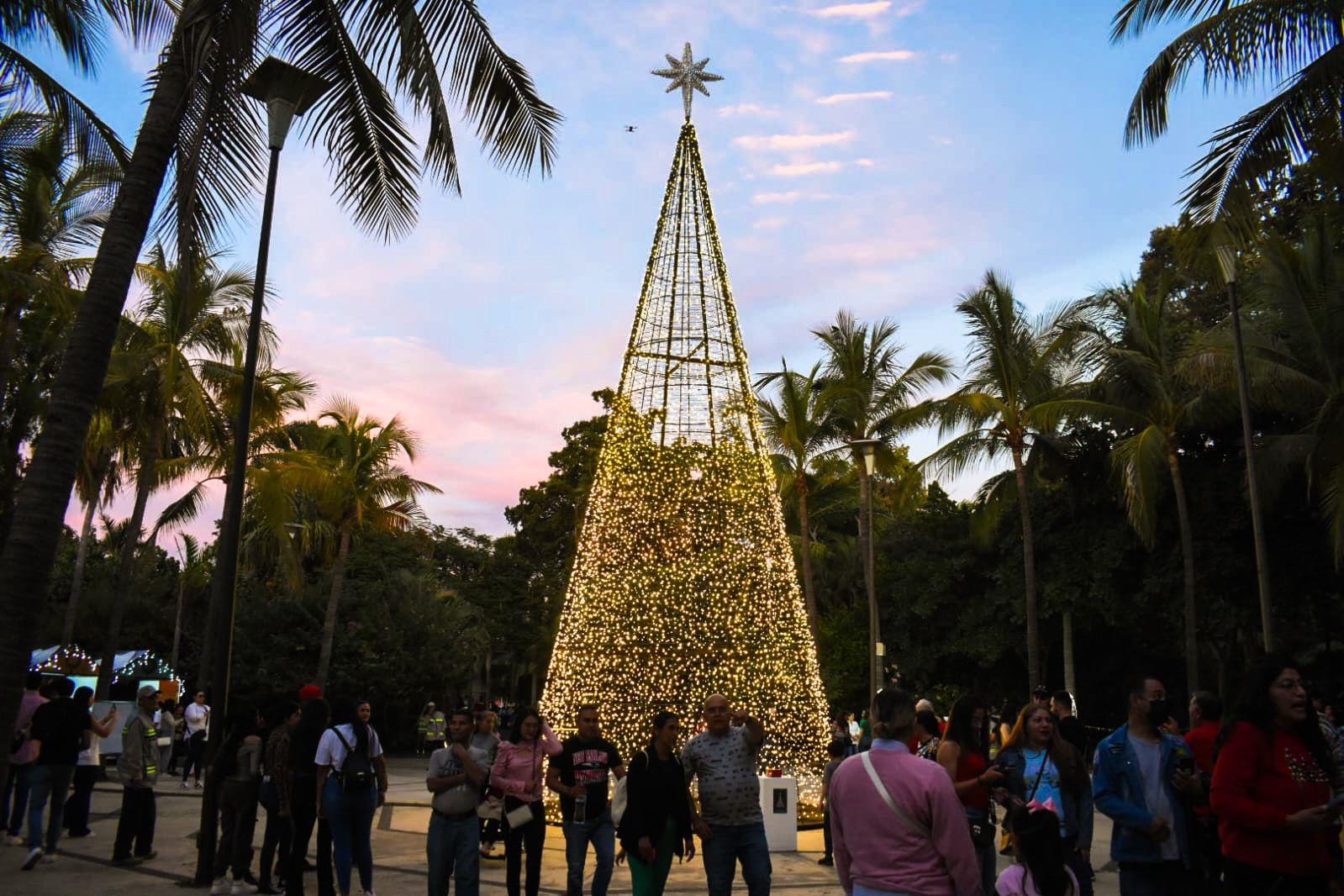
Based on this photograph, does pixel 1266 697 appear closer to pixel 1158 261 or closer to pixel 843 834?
pixel 843 834

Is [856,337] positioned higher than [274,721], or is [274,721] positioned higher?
[856,337]

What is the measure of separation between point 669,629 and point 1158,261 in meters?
25.6

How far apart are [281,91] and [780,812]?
922cm

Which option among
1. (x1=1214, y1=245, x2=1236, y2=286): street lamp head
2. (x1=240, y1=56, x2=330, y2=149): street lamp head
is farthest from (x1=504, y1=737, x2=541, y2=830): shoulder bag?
(x1=1214, y1=245, x2=1236, y2=286): street lamp head

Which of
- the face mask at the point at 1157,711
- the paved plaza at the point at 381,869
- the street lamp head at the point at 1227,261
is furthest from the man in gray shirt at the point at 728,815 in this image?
the street lamp head at the point at 1227,261

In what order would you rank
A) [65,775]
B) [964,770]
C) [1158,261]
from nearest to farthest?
[964,770] → [65,775] → [1158,261]

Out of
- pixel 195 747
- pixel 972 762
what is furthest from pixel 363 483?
pixel 972 762

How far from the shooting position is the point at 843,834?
4.02 metres

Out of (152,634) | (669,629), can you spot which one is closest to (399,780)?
(669,629)

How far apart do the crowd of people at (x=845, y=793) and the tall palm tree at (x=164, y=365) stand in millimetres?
9689

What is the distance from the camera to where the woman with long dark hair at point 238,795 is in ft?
29.2

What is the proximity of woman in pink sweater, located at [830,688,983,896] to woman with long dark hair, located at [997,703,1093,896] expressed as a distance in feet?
6.98

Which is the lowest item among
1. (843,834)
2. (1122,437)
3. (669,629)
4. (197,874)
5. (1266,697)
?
(197,874)

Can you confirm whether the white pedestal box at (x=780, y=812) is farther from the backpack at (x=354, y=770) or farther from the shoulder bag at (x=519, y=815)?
the backpack at (x=354, y=770)
